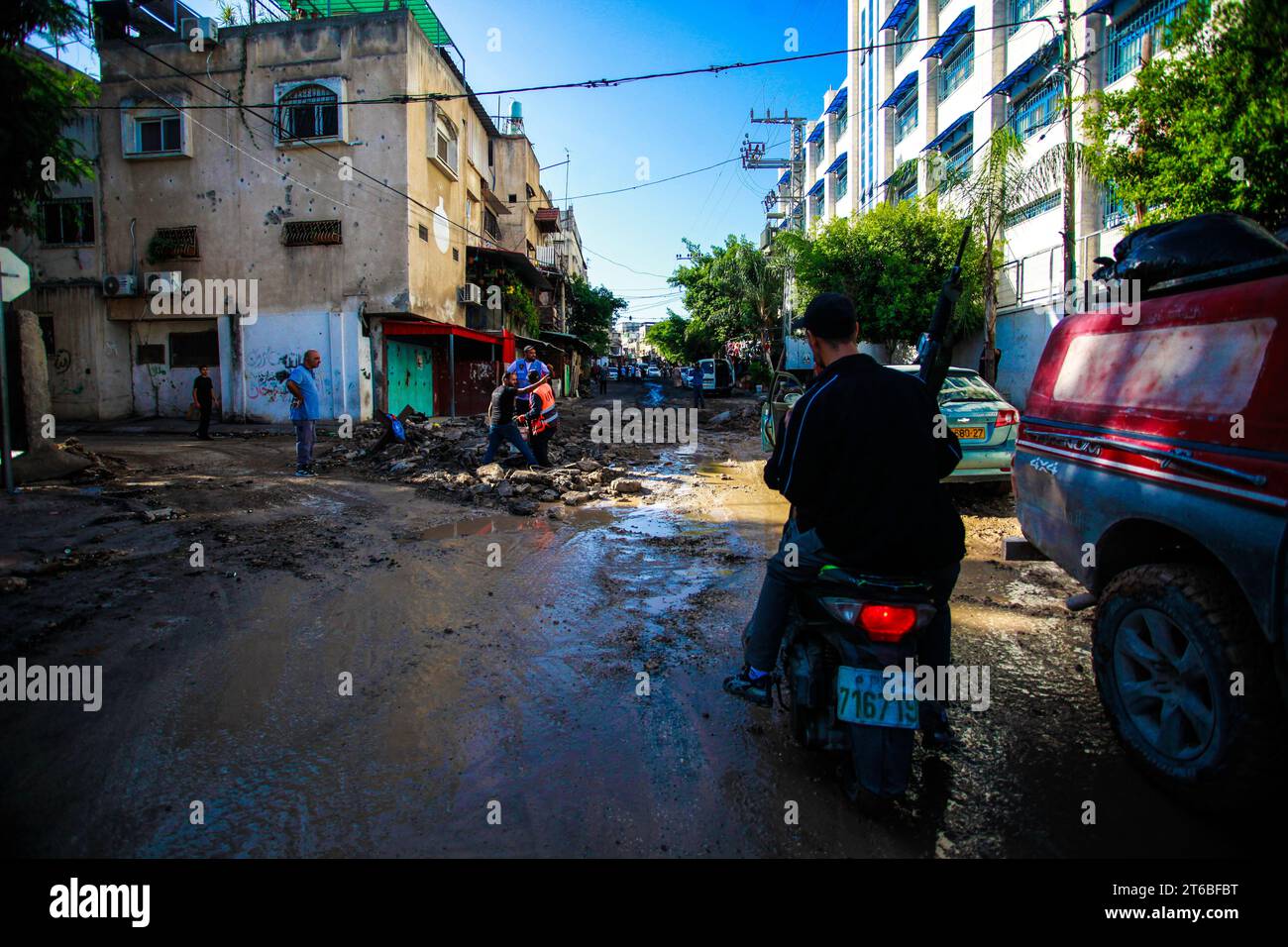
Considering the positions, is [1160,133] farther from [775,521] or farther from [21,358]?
[21,358]

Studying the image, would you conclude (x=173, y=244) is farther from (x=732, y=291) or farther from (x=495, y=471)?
(x=732, y=291)

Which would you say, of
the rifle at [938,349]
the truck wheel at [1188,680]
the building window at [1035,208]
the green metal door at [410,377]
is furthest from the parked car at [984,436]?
the green metal door at [410,377]

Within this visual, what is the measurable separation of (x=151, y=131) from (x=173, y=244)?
337 centimetres

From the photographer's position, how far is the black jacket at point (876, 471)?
2.55m

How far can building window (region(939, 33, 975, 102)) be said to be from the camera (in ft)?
75.6

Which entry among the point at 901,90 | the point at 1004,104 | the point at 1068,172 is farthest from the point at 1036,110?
the point at 901,90

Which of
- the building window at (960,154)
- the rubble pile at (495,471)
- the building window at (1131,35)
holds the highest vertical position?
the building window at (960,154)

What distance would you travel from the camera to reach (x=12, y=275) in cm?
773

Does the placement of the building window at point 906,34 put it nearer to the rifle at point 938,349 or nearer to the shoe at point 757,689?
the rifle at point 938,349

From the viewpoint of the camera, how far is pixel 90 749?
2963 millimetres

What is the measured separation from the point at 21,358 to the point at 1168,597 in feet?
36.9

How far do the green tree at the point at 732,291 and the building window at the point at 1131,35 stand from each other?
18812mm

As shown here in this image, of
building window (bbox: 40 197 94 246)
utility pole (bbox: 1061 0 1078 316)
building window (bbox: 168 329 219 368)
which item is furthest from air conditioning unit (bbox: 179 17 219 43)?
utility pole (bbox: 1061 0 1078 316)
